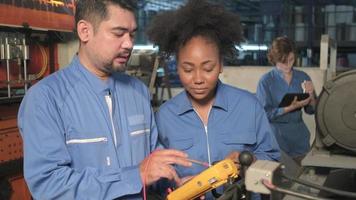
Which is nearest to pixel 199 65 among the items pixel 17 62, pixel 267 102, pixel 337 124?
pixel 337 124

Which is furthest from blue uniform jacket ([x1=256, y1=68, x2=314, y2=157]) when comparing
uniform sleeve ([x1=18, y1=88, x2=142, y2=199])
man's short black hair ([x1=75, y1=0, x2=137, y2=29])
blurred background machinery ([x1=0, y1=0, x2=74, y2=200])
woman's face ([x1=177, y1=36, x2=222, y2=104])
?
uniform sleeve ([x1=18, y1=88, x2=142, y2=199])

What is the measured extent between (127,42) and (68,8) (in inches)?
59.5

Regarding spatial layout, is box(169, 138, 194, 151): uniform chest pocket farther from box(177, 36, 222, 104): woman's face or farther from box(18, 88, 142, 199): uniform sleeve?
box(18, 88, 142, 199): uniform sleeve

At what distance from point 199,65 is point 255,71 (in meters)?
2.92

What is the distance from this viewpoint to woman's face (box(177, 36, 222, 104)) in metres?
1.22

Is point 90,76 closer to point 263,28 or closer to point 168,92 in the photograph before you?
point 168,92

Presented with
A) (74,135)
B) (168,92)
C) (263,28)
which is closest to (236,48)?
(74,135)

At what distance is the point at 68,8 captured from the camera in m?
2.46

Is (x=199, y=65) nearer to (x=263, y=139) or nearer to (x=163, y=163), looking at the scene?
(x=263, y=139)

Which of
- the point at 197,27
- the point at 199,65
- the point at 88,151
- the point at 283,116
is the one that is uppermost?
the point at 197,27

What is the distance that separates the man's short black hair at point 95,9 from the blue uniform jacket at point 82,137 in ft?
0.40

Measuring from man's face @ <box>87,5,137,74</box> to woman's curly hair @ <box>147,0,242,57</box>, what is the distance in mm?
198

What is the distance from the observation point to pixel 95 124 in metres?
1.05

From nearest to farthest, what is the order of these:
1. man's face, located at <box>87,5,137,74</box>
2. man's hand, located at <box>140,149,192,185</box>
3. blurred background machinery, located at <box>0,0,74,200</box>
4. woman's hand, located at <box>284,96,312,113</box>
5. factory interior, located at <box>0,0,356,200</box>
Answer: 1. factory interior, located at <box>0,0,356,200</box>
2. man's hand, located at <box>140,149,192,185</box>
3. man's face, located at <box>87,5,137,74</box>
4. blurred background machinery, located at <box>0,0,74,200</box>
5. woman's hand, located at <box>284,96,312,113</box>
